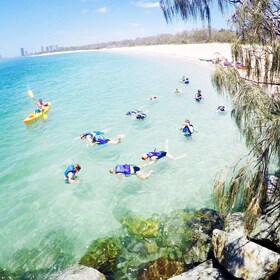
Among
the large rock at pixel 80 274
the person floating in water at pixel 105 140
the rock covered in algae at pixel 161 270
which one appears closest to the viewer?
the large rock at pixel 80 274

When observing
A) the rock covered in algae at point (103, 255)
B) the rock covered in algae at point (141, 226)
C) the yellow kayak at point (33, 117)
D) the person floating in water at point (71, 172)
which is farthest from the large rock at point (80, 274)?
the yellow kayak at point (33, 117)

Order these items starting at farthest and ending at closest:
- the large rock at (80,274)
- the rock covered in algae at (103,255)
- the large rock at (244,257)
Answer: the rock covered in algae at (103,255) < the large rock at (80,274) < the large rock at (244,257)

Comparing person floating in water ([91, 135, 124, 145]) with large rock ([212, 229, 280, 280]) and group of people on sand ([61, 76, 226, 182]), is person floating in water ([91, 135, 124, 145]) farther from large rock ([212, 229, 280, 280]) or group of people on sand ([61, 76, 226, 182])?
large rock ([212, 229, 280, 280])

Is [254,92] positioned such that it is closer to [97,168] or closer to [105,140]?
[97,168]

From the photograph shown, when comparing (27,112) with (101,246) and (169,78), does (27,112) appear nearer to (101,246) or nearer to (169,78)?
(169,78)

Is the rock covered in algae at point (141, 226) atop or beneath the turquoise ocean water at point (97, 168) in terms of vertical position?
beneath

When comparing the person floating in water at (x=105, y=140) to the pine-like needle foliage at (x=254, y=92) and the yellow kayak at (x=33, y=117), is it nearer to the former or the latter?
the yellow kayak at (x=33, y=117)

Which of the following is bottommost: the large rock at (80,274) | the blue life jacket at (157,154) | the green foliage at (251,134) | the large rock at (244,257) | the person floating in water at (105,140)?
the large rock at (80,274)
